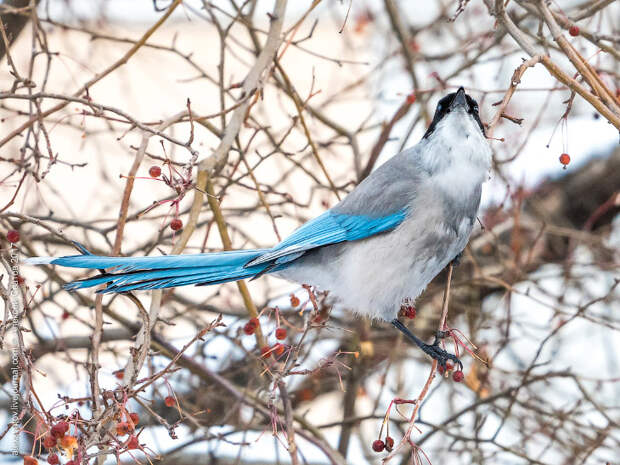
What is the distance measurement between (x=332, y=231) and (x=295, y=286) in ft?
4.93


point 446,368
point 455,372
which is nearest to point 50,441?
point 455,372

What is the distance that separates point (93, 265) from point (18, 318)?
1.02 feet

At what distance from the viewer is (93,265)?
2420 millimetres

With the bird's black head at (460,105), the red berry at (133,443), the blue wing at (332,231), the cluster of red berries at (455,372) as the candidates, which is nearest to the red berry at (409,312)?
the cluster of red berries at (455,372)

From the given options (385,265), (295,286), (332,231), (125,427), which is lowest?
(125,427)

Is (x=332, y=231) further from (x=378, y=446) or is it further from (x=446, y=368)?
(x=378, y=446)

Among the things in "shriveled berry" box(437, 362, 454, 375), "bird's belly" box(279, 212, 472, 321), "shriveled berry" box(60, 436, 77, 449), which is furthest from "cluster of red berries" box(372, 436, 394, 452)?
"shriveled berry" box(60, 436, 77, 449)

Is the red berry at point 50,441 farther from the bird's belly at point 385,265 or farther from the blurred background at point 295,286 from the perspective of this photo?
the bird's belly at point 385,265

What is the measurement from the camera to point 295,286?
14.7 feet

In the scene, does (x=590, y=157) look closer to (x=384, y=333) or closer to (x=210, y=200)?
(x=384, y=333)

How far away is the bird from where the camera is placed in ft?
9.41

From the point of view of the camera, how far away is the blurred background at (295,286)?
2.47 m

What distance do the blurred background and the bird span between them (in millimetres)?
164

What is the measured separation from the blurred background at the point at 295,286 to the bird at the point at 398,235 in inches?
6.5
